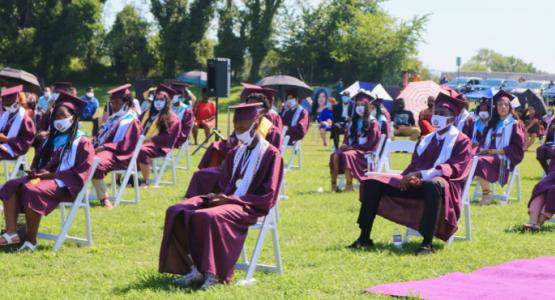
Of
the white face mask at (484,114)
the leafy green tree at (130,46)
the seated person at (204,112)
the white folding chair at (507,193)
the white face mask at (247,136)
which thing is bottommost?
the white folding chair at (507,193)

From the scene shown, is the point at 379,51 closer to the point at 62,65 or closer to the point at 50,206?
the point at 62,65

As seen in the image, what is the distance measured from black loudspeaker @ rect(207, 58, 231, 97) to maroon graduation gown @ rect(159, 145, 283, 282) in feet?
47.7

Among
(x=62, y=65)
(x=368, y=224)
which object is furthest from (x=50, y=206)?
(x=62, y=65)

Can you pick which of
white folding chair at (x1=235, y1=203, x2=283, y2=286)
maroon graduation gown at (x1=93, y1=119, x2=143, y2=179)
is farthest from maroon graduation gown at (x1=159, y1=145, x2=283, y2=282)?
maroon graduation gown at (x1=93, y1=119, x2=143, y2=179)

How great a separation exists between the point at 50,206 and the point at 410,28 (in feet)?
162

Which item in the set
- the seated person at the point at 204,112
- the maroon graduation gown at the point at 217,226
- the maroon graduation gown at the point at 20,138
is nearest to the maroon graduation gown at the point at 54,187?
the maroon graduation gown at the point at 217,226

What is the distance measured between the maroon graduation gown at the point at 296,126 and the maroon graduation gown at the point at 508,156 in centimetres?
518

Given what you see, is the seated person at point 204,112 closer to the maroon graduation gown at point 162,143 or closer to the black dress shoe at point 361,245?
the maroon graduation gown at point 162,143

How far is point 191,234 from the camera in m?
7.51

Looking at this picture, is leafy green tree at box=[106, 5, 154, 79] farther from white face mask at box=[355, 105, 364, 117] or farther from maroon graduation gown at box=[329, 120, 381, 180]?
maroon graduation gown at box=[329, 120, 381, 180]

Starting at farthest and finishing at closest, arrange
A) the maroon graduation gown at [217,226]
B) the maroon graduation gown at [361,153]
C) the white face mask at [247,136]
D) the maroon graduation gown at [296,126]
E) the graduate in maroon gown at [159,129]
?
the maroon graduation gown at [296,126] → the graduate in maroon gown at [159,129] → the maroon graduation gown at [361,153] → the white face mask at [247,136] → the maroon graduation gown at [217,226]

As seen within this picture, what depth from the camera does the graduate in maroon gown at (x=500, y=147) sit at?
13664 millimetres

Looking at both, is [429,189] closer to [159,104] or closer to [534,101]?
[159,104]

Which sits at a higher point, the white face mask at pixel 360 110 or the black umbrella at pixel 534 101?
the white face mask at pixel 360 110
